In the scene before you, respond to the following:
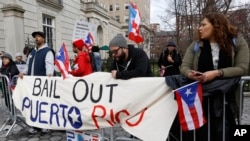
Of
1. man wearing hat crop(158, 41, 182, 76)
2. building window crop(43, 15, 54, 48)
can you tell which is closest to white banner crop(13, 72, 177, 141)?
man wearing hat crop(158, 41, 182, 76)

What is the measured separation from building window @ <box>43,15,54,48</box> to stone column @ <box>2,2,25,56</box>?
517 centimetres

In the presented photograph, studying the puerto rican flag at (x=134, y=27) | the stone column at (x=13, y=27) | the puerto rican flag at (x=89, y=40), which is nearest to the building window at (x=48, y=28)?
the stone column at (x=13, y=27)

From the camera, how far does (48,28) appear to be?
66.6 feet

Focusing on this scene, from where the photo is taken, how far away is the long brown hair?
289 centimetres

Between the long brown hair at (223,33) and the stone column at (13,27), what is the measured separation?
13639mm

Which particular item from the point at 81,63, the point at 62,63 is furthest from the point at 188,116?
the point at 81,63

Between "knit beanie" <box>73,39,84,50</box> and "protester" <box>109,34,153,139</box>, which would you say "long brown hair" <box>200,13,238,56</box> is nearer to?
"protester" <box>109,34,153,139</box>

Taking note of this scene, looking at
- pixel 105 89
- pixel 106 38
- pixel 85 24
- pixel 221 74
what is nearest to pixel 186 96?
pixel 221 74

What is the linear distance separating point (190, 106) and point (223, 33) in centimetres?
94

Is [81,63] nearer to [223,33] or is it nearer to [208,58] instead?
[208,58]

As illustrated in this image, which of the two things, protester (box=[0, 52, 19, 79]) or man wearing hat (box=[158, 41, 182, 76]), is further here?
man wearing hat (box=[158, 41, 182, 76])

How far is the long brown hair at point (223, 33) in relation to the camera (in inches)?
114

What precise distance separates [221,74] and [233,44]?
1.29ft

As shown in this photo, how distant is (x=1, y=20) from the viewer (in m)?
14.2
